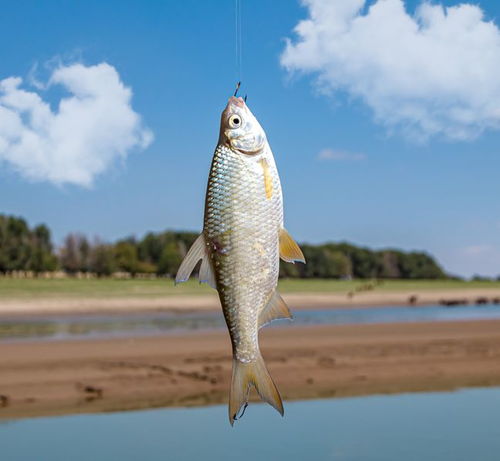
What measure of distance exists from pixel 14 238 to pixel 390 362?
73.5m

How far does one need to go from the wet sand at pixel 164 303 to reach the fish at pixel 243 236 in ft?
166

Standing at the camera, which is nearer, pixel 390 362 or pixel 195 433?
pixel 195 433

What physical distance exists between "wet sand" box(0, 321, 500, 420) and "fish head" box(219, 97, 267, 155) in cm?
1529

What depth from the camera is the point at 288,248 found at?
3379 millimetres

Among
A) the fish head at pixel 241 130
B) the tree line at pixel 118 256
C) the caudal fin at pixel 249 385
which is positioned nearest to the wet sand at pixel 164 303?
the tree line at pixel 118 256

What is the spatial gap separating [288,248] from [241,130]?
0.54 m

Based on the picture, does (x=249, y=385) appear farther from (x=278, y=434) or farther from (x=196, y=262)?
(x=278, y=434)

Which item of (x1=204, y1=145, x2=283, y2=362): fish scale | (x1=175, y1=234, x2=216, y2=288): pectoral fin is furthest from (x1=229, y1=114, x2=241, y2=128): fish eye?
(x1=175, y1=234, x2=216, y2=288): pectoral fin

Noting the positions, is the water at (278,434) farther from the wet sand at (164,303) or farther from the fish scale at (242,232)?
the wet sand at (164,303)

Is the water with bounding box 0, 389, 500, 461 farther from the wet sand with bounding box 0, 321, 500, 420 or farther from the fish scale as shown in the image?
the fish scale

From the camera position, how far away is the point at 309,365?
23438mm

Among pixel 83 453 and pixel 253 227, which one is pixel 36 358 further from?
pixel 253 227

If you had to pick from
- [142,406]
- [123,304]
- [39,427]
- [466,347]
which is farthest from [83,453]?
[123,304]

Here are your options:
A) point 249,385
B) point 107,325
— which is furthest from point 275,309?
point 107,325
